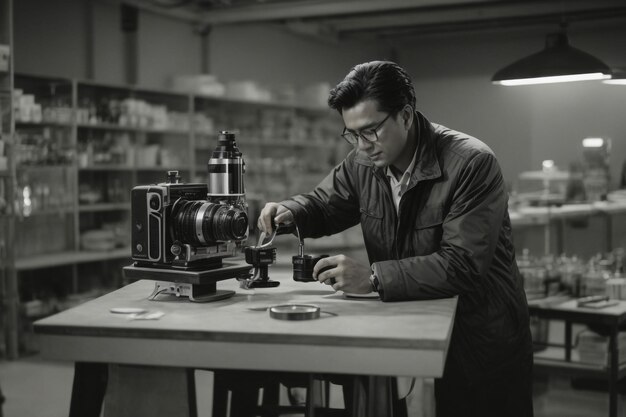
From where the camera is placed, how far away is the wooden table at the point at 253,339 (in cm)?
168

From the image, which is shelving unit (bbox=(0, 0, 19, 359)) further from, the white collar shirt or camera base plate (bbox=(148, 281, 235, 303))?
the white collar shirt

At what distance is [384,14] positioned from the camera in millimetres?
9461

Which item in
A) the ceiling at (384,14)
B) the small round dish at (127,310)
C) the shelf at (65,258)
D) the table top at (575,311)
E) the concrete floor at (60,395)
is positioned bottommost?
the concrete floor at (60,395)

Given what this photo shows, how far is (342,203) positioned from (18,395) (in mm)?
3071

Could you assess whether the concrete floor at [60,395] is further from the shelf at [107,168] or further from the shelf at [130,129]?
the shelf at [130,129]

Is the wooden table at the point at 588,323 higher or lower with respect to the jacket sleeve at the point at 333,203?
lower

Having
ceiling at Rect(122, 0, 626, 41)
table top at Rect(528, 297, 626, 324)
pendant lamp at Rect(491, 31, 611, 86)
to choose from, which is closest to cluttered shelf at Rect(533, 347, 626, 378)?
table top at Rect(528, 297, 626, 324)

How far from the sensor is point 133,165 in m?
7.02

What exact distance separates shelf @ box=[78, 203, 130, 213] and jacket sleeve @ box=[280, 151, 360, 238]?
4344mm

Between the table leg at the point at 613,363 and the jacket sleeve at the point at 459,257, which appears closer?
the jacket sleeve at the point at 459,257

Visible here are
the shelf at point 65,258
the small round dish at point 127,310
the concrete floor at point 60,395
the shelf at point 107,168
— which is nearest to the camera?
the small round dish at point 127,310

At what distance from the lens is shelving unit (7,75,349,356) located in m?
6.14

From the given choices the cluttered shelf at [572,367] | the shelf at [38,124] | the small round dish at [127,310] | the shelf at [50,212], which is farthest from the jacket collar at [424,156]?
the shelf at [38,124]

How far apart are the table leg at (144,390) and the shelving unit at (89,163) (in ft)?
13.9
